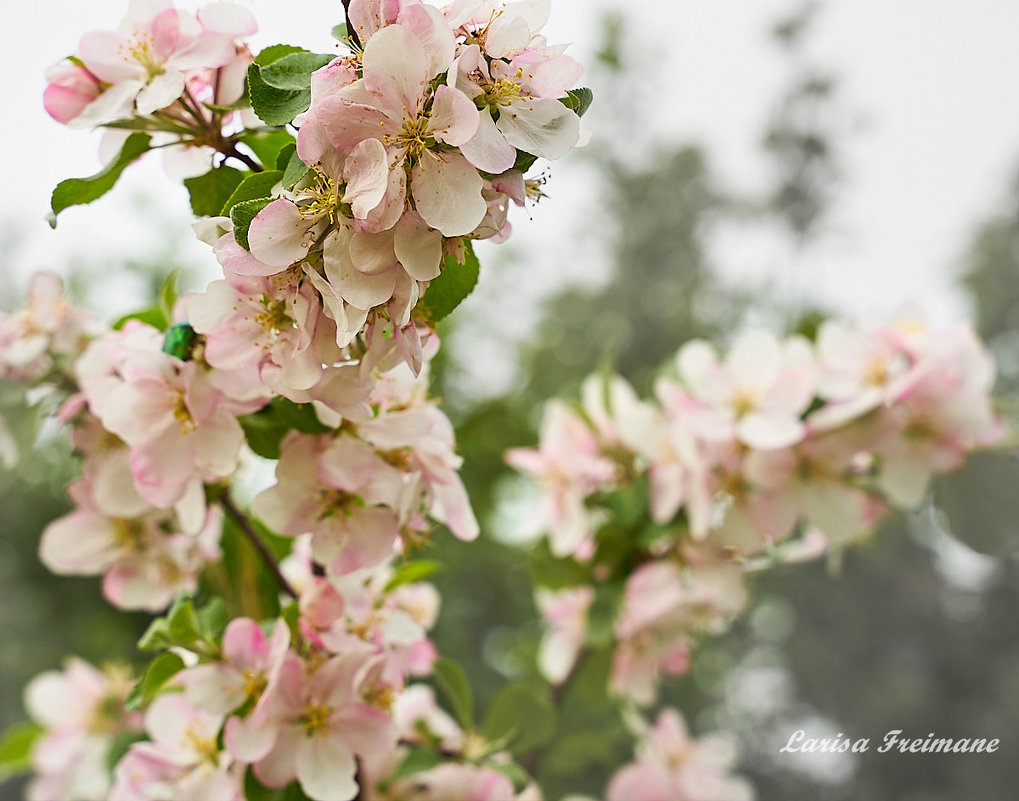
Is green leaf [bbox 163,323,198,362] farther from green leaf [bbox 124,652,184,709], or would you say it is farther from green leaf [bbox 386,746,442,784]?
green leaf [bbox 386,746,442,784]

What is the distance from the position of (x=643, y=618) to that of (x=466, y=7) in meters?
0.53

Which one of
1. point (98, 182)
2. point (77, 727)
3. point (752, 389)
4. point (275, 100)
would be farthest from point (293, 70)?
point (77, 727)

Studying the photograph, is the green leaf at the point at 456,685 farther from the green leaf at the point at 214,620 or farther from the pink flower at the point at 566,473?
the pink flower at the point at 566,473

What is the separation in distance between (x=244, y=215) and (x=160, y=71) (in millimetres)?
135

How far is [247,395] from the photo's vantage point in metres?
0.40

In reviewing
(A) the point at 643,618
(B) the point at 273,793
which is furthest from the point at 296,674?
(A) the point at 643,618

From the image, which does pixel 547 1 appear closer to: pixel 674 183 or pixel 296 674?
pixel 296 674

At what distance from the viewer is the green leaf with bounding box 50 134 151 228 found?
42 cm

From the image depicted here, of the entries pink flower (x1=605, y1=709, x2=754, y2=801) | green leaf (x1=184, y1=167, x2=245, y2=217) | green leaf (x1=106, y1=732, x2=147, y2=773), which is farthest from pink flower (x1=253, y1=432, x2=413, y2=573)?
pink flower (x1=605, y1=709, x2=754, y2=801)

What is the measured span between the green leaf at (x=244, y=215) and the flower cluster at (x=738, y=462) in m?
0.45

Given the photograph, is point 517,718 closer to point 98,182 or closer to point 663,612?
point 663,612

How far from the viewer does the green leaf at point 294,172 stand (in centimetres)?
33

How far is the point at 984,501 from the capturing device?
2.26 feet

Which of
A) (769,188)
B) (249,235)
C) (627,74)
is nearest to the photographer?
(249,235)
